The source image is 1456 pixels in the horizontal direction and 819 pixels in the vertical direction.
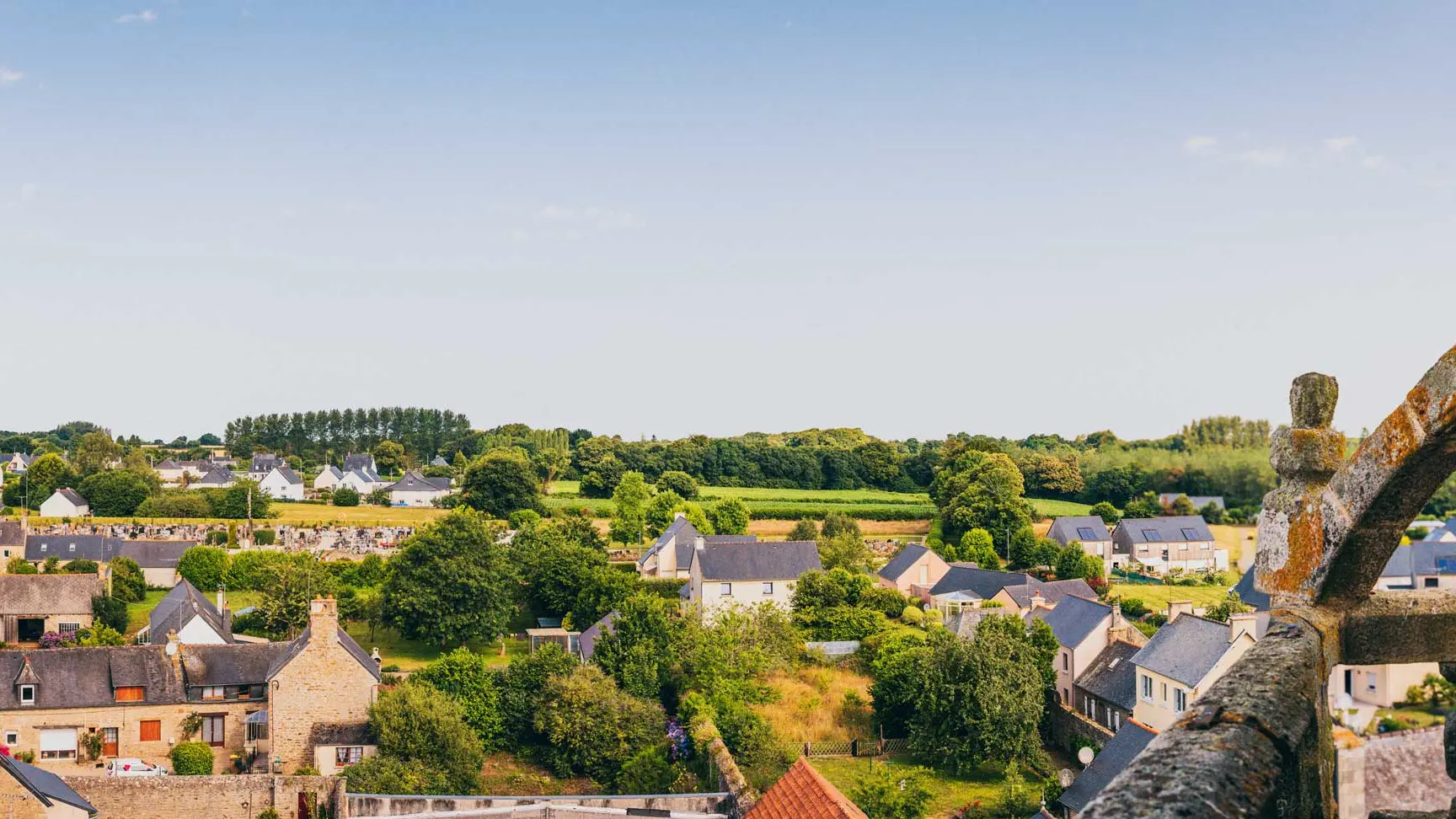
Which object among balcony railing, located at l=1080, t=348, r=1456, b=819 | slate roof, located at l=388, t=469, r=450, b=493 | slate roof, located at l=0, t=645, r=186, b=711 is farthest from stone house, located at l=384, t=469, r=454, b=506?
balcony railing, located at l=1080, t=348, r=1456, b=819

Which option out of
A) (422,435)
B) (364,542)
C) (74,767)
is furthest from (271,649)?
(422,435)

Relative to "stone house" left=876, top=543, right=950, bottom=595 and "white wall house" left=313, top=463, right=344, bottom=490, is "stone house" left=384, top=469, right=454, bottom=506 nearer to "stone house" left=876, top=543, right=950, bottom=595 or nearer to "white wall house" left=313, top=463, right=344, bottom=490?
"white wall house" left=313, top=463, right=344, bottom=490

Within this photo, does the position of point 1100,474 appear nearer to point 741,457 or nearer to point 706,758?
point 741,457

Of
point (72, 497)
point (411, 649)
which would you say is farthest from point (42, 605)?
point (72, 497)

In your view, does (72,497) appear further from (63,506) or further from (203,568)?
(203,568)

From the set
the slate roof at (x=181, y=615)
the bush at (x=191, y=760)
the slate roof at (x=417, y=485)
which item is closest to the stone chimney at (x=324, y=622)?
the bush at (x=191, y=760)

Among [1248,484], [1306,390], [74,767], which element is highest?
[1306,390]
